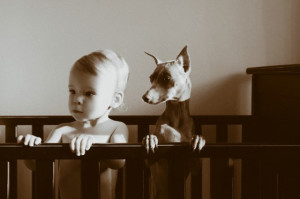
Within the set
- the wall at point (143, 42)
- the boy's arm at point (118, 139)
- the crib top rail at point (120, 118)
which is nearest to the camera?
the boy's arm at point (118, 139)

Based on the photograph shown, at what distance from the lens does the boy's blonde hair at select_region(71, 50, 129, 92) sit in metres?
0.91

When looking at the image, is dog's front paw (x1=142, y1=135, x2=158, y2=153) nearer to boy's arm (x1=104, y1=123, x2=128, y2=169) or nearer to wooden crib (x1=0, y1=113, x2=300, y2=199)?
wooden crib (x1=0, y1=113, x2=300, y2=199)

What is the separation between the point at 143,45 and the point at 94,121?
475 mm

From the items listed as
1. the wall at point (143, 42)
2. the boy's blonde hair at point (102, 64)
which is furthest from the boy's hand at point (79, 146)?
the wall at point (143, 42)

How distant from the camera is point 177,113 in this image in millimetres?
992

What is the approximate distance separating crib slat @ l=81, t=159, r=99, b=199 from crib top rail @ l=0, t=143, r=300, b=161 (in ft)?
0.05

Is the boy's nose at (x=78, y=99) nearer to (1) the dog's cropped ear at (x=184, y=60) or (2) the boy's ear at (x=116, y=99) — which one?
(2) the boy's ear at (x=116, y=99)

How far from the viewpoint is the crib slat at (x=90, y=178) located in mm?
741

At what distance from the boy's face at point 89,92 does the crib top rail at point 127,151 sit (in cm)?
20

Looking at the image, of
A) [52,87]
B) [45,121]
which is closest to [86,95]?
[45,121]

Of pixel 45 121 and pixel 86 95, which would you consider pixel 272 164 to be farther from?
pixel 45 121

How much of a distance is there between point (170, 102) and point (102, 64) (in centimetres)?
21

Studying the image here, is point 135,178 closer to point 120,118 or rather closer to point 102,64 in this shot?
point 102,64

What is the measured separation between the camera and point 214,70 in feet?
4.60
